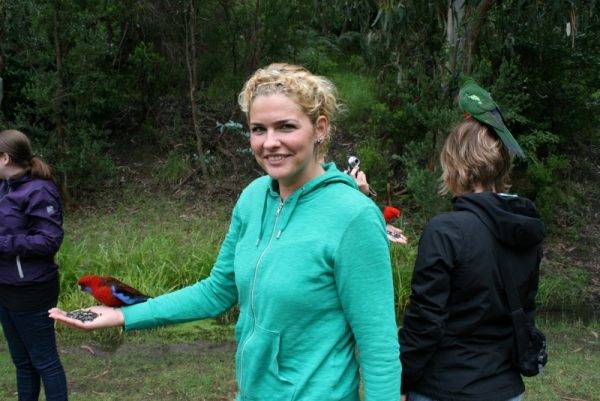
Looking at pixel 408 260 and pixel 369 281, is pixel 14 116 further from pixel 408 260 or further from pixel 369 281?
pixel 369 281

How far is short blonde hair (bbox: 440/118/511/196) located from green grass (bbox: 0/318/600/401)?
122 inches

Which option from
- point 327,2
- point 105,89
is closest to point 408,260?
point 327,2

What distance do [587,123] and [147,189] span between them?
716 centimetres

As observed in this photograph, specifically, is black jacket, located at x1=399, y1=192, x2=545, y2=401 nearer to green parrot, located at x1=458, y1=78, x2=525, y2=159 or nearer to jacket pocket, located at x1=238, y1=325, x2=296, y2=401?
green parrot, located at x1=458, y1=78, x2=525, y2=159

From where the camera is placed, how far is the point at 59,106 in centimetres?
1023

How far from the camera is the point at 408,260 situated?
802 cm

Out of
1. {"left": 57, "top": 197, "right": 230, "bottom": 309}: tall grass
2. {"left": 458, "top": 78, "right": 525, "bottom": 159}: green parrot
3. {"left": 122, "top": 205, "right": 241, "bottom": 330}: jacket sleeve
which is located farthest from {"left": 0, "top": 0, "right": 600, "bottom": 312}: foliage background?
{"left": 122, "top": 205, "right": 241, "bottom": 330}: jacket sleeve

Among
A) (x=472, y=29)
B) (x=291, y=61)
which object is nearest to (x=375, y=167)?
(x=472, y=29)

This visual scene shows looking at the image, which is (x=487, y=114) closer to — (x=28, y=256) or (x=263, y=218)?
(x=263, y=218)

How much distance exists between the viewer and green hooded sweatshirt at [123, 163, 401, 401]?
6.43ft

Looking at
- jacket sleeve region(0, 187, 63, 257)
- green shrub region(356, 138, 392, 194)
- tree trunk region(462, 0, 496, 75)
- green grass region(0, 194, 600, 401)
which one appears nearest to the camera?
jacket sleeve region(0, 187, 63, 257)

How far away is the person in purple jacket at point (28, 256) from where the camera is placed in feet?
12.8

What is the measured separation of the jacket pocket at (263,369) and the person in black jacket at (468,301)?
0.56 metres

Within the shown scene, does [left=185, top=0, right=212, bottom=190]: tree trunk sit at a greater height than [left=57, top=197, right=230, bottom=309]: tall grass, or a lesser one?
greater
